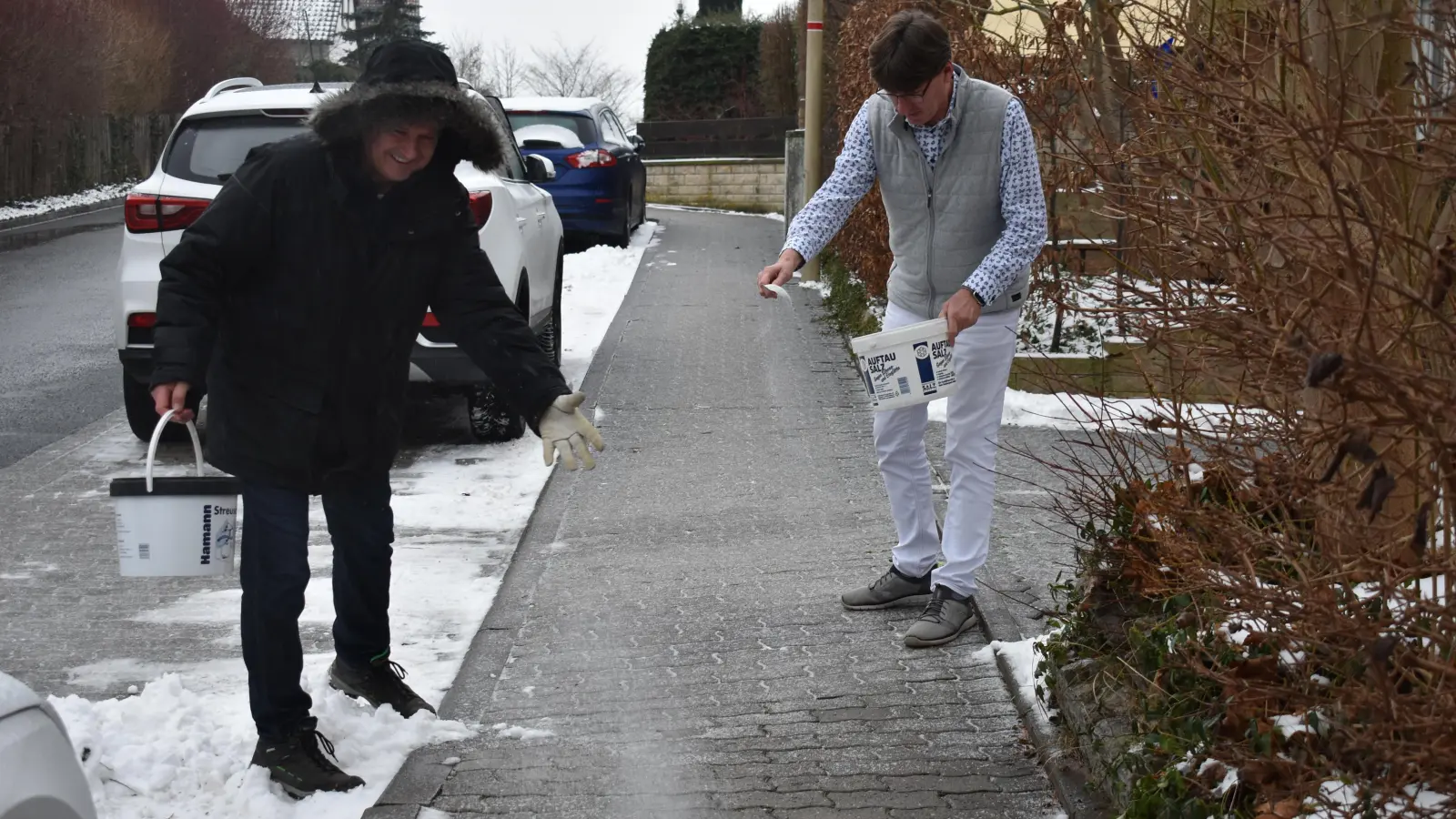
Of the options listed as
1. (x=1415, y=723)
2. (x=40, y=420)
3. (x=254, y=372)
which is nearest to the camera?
(x=1415, y=723)

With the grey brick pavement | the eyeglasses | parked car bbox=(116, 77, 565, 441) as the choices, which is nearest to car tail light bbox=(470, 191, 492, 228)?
parked car bbox=(116, 77, 565, 441)

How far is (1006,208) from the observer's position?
16.3 feet

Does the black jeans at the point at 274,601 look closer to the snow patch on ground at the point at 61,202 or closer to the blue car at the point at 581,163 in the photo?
the blue car at the point at 581,163

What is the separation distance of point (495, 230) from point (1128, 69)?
13.9 feet

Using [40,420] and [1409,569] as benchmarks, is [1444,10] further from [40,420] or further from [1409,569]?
[40,420]

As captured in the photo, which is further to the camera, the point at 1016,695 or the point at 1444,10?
the point at 1016,695

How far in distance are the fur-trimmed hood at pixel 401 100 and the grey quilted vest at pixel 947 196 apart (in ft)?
4.93

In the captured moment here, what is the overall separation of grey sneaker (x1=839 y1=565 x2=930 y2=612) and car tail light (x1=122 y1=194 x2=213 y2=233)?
13.1 ft

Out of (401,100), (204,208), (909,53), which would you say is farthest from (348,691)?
(204,208)

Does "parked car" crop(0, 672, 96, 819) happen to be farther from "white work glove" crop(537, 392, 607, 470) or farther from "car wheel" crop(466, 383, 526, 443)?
"car wheel" crop(466, 383, 526, 443)

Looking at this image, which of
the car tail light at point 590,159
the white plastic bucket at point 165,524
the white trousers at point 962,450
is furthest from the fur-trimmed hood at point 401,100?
the car tail light at point 590,159

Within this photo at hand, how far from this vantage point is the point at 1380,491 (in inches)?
83.4

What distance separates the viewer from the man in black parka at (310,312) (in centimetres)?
393

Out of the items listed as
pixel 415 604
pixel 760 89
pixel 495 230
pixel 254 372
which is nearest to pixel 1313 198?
pixel 254 372
